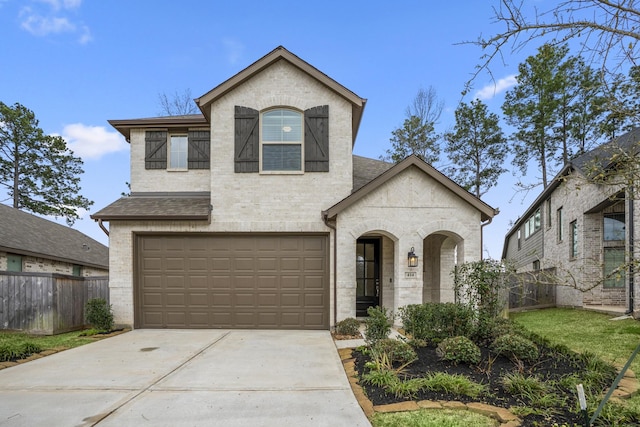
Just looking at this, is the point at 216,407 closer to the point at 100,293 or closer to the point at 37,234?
the point at 100,293

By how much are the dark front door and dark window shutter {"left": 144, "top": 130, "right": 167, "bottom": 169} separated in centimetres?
639

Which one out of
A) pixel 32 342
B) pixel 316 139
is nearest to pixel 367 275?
pixel 316 139

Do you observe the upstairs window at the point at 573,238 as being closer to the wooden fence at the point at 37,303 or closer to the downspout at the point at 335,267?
the downspout at the point at 335,267

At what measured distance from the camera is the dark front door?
1118 centimetres

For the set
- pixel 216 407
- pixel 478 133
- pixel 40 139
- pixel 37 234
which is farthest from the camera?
pixel 478 133

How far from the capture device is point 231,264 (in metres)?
10.1

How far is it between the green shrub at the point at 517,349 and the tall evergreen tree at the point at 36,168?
2685 centimetres

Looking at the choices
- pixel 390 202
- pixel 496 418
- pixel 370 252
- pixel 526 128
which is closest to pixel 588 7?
pixel 496 418

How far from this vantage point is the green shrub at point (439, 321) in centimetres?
698

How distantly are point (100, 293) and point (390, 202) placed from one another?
346 inches

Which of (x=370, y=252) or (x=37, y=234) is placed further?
(x=37, y=234)

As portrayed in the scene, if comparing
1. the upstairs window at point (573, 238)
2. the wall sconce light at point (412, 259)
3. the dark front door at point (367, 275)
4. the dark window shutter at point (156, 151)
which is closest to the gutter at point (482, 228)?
the wall sconce light at point (412, 259)

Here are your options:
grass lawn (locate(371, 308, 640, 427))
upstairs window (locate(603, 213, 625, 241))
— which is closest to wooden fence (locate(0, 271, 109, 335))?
grass lawn (locate(371, 308, 640, 427))

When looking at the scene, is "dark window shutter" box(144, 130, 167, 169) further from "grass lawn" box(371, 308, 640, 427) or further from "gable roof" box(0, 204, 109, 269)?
"grass lawn" box(371, 308, 640, 427)
